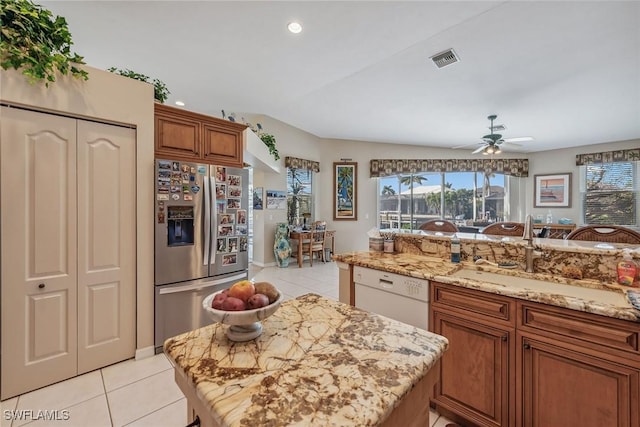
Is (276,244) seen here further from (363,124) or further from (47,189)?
(47,189)

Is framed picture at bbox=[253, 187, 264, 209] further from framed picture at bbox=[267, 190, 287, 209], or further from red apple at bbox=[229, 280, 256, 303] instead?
red apple at bbox=[229, 280, 256, 303]

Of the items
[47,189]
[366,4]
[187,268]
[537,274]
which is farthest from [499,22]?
[47,189]

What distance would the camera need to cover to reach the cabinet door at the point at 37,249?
1.79 m

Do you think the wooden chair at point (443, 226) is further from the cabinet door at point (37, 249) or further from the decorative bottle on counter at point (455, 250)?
the cabinet door at point (37, 249)

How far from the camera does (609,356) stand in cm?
116

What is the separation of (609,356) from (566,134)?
6054mm

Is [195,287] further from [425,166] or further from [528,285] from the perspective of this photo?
[425,166]

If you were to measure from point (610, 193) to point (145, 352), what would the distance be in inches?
348

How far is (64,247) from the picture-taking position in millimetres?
1977

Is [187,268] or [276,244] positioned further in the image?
[276,244]

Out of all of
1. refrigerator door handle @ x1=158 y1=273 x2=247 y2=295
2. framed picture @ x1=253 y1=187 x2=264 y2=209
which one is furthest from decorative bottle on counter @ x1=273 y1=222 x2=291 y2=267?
refrigerator door handle @ x1=158 y1=273 x2=247 y2=295

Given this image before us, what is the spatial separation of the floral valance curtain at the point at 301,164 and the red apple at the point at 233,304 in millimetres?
5307

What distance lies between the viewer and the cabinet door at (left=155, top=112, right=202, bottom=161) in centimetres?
242

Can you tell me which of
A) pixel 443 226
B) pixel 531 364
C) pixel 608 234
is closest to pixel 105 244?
pixel 531 364
